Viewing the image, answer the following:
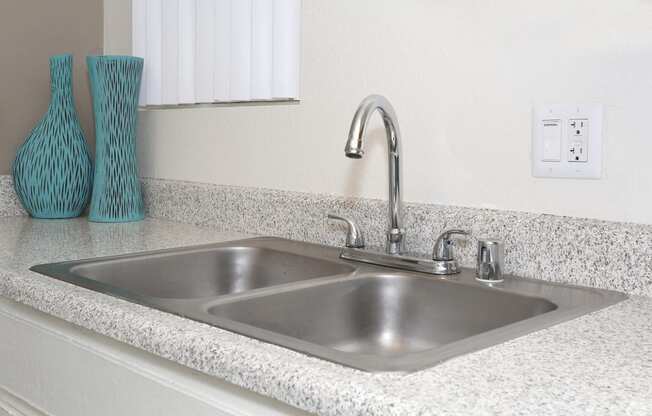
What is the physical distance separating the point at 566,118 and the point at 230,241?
0.72 m

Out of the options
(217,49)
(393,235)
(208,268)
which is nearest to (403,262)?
(393,235)

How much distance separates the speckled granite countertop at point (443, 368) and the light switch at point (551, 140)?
0.24 m

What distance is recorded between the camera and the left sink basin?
132cm

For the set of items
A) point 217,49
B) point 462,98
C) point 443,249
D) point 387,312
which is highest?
point 217,49

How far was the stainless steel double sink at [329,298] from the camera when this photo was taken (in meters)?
0.98

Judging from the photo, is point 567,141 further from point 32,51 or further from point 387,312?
point 32,51

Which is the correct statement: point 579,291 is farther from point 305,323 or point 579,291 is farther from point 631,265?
point 305,323

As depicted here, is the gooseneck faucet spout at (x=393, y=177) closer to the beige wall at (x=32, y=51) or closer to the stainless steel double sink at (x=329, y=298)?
the stainless steel double sink at (x=329, y=298)

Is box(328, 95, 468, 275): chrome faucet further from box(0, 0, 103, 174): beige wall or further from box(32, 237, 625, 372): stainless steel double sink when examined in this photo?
box(0, 0, 103, 174): beige wall

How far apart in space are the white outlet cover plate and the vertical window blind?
0.57m

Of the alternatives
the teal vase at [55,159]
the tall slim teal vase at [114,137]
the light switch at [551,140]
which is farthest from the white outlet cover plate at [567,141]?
the teal vase at [55,159]

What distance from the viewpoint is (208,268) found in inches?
58.4

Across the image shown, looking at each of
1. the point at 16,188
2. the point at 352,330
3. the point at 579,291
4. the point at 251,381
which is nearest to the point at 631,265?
the point at 579,291

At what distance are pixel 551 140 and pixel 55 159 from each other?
123 cm
